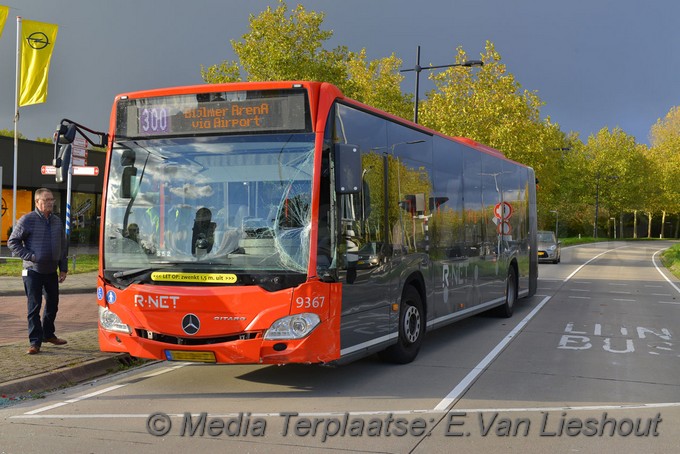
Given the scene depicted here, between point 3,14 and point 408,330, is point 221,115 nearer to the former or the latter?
point 408,330

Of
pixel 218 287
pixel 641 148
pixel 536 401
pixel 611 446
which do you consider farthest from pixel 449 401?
pixel 641 148

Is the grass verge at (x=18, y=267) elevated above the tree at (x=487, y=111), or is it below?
below

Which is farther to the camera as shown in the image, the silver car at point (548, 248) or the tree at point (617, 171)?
the tree at point (617, 171)

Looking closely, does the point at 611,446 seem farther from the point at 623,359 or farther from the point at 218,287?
the point at 623,359

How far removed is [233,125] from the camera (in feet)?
22.5

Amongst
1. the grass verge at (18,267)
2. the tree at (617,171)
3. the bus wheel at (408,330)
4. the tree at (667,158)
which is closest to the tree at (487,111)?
the grass verge at (18,267)

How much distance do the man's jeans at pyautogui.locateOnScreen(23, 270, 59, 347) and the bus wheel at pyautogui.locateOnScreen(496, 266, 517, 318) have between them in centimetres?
812

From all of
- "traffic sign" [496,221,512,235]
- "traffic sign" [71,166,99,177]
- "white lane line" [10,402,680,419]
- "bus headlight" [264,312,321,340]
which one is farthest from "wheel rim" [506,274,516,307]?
"traffic sign" [71,166,99,177]

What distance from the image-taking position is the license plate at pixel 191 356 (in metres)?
6.56

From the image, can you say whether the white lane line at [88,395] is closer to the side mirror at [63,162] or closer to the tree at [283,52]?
the side mirror at [63,162]

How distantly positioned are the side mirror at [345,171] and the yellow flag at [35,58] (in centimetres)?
1866

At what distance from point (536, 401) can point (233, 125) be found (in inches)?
153

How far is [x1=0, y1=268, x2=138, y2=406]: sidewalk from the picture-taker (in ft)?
22.8

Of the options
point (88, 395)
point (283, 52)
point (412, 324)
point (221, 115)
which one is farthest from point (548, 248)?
point (88, 395)
